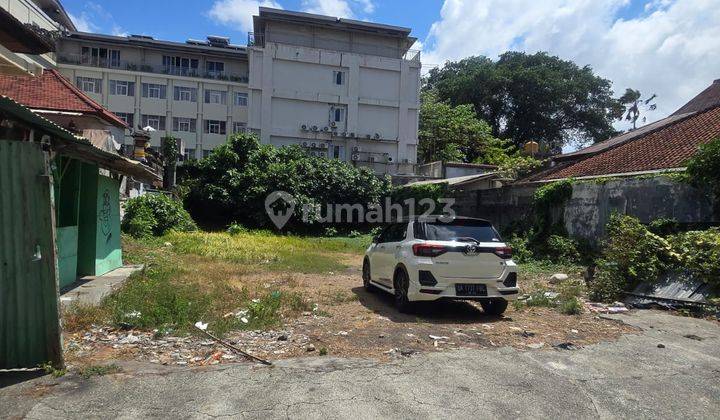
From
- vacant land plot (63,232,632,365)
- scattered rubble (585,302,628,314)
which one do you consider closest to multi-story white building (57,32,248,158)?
vacant land plot (63,232,632,365)

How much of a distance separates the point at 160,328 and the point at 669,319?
7518 mm

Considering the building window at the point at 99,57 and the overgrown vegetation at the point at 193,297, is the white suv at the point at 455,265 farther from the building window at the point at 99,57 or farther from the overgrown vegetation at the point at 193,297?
the building window at the point at 99,57

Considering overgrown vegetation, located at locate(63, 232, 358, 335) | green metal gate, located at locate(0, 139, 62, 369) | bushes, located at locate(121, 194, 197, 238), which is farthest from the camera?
bushes, located at locate(121, 194, 197, 238)

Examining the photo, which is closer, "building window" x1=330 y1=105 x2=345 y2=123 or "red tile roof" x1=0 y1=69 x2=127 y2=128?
"red tile roof" x1=0 y1=69 x2=127 y2=128

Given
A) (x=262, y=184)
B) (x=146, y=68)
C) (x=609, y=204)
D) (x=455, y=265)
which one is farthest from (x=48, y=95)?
(x=146, y=68)

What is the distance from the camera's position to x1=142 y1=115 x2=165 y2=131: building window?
142 ft

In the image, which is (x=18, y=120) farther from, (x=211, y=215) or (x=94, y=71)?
(x=94, y=71)

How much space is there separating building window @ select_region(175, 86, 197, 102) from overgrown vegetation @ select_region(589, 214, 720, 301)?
40.1 metres

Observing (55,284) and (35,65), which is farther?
(35,65)

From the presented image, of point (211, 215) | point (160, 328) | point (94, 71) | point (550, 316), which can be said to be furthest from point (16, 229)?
point (94, 71)

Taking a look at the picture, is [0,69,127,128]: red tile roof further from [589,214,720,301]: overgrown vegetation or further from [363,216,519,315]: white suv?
[589,214,720,301]: overgrown vegetation

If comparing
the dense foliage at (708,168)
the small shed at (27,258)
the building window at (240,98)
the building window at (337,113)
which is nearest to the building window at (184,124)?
the building window at (240,98)

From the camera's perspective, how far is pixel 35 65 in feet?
29.4

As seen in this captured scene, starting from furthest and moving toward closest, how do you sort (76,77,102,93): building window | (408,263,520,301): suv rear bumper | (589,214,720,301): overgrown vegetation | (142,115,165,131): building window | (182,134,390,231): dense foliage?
(142,115,165,131): building window, (76,77,102,93): building window, (182,134,390,231): dense foliage, (589,214,720,301): overgrown vegetation, (408,263,520,301): suv rear bumper
